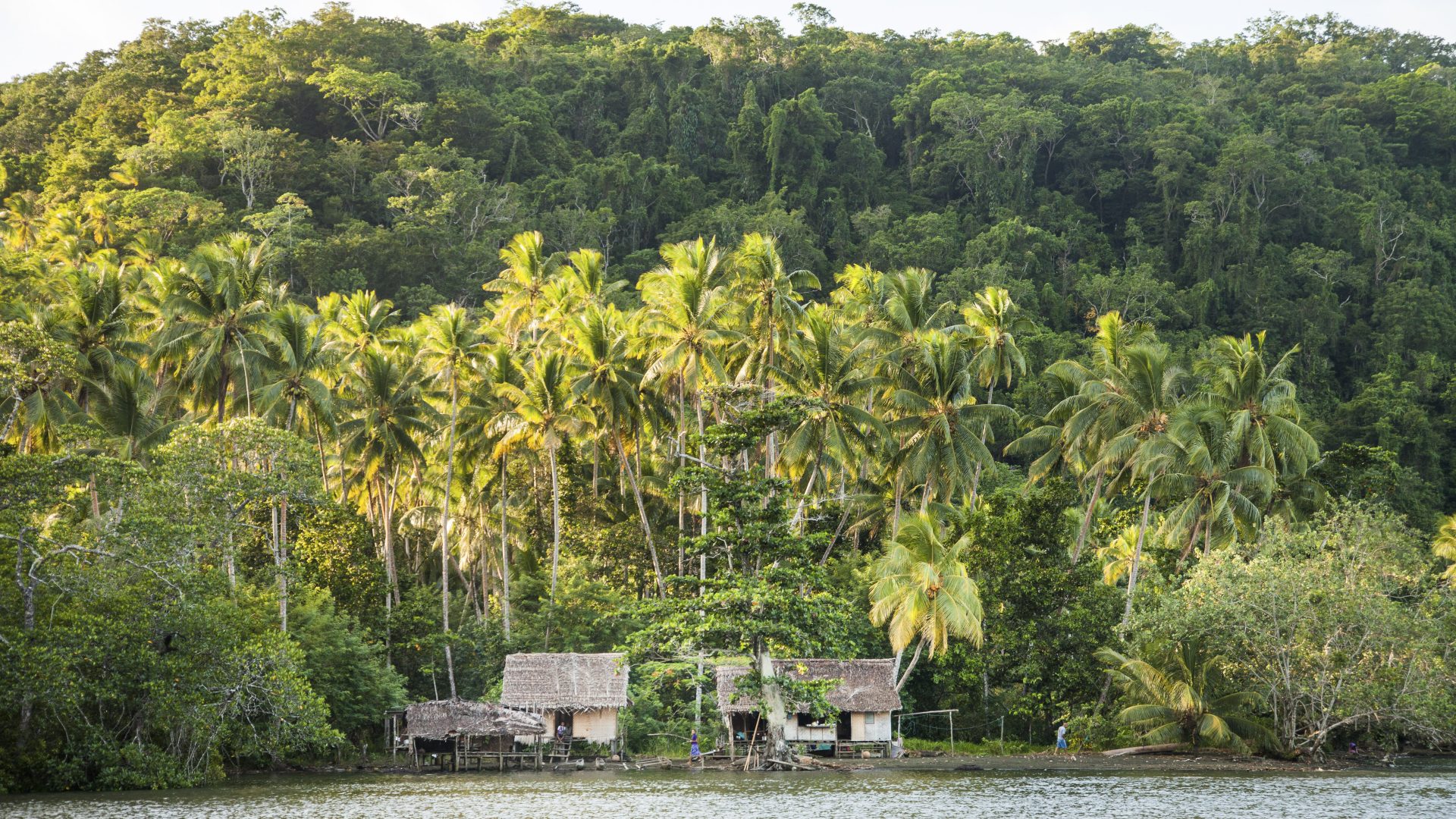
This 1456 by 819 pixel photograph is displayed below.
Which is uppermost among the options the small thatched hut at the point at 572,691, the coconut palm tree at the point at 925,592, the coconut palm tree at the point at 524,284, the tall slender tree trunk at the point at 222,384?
the coconut palm tree at the point at 524,284

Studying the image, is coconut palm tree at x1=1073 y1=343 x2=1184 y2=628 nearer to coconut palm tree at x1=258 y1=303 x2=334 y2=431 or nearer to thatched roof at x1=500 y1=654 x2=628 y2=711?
thatched roof at x1=500 y1=654 x2=628 y2=711

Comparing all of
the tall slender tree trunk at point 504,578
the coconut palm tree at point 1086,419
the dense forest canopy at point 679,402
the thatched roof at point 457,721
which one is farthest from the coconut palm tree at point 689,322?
the coconut palm tree at point 1086,419

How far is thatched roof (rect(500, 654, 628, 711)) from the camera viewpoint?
114 ft

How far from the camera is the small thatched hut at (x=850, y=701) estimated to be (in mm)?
35750

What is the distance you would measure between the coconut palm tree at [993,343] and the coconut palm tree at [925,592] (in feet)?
24.5

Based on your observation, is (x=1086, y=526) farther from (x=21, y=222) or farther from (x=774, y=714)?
(x=21, y=222)

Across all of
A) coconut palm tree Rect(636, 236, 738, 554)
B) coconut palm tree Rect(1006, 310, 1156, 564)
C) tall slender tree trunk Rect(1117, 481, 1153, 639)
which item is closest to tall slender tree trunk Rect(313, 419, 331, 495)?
coconut palm tree Rect(636, 236, 738, 554)

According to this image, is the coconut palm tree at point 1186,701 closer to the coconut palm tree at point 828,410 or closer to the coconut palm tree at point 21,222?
the coconut palm tree at point 828,410

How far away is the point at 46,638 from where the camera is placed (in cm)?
2381

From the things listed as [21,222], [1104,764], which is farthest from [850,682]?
[21,222]

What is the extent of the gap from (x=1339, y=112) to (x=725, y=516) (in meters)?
65.7

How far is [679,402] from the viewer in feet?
141

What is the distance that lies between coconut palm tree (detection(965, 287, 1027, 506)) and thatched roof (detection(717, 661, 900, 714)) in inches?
353

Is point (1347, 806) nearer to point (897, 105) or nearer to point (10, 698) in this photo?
point (10, 698)
